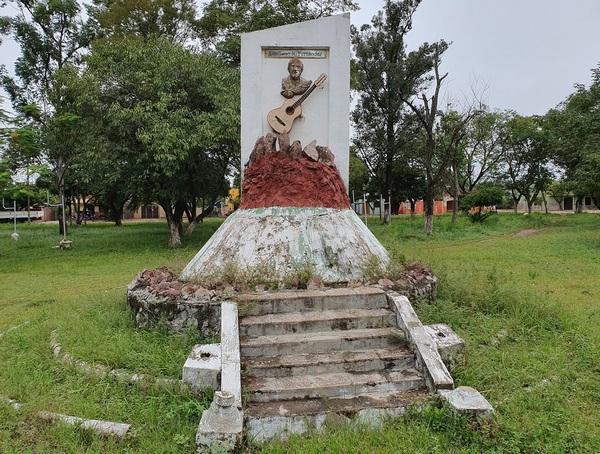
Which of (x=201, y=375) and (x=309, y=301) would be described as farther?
(x=309, y=301)

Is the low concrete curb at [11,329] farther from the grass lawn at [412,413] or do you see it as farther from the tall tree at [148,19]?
the tall tree at [148,19]

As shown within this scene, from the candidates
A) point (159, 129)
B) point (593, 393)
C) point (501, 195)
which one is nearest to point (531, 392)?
point (593, 393)

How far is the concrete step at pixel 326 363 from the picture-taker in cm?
351

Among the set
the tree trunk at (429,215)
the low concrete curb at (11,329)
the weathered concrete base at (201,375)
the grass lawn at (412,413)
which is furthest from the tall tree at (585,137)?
the low concrete curb at (11,329)

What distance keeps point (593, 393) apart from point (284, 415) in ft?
7.82

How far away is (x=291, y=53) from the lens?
5.61m

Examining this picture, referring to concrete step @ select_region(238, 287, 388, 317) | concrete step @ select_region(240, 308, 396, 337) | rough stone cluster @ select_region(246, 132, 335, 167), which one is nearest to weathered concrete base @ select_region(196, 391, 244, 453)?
concrete step @ select_region(240, 308, 396, 337)

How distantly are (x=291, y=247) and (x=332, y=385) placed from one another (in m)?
1.83

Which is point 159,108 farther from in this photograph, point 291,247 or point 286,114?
point 291,247

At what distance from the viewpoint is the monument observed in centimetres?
511

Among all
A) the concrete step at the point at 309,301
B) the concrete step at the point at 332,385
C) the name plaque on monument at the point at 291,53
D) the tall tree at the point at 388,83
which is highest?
the tall tree at the point at 388,83

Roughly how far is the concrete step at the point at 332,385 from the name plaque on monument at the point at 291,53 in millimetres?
3884

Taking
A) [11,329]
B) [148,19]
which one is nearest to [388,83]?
[148,19]

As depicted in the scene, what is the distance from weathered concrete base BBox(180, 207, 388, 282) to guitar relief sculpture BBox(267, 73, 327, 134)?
1057 millimetres
